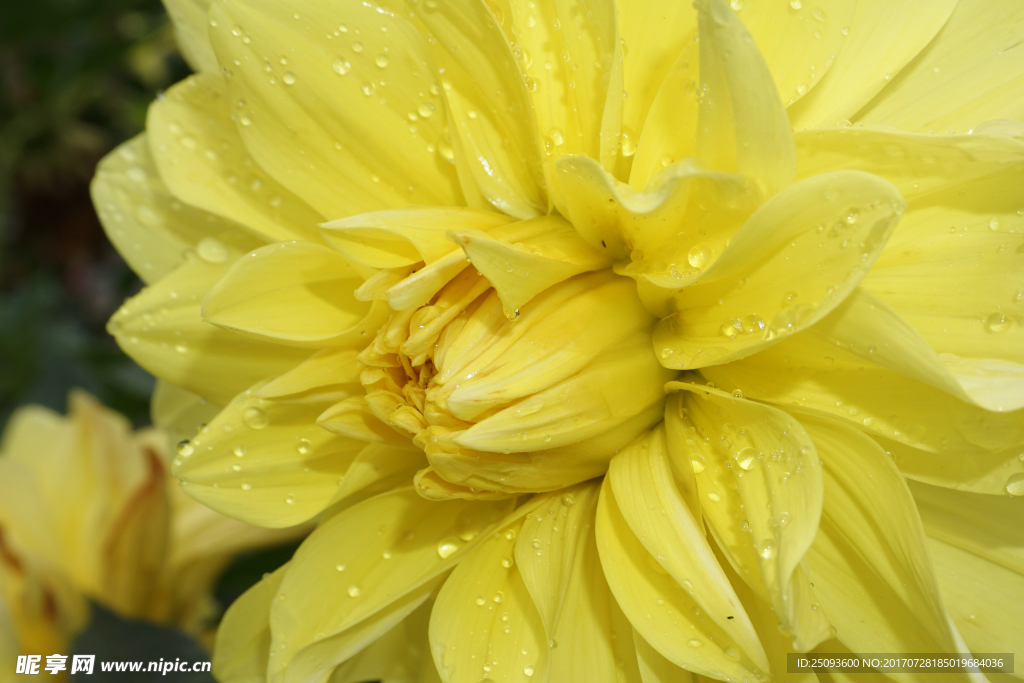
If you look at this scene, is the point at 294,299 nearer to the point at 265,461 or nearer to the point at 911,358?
the point at 265,461

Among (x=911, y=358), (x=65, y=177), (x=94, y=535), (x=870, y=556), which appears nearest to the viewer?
(x=911, y=358)

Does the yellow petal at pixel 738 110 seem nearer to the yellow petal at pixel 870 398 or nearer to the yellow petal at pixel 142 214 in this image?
the yellow petal at pixel 870 398

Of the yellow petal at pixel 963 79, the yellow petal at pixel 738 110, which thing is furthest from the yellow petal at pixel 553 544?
the yellow petal at pixel 963 79

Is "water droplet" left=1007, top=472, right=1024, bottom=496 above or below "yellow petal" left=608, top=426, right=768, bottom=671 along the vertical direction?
above

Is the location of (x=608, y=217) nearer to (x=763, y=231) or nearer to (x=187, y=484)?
(x=763, y=231)

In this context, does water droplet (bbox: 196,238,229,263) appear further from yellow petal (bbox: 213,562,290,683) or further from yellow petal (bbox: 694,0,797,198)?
yellow petal (bbox: 694,0,797,198)

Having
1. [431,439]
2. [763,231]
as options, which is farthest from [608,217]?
[431,439]

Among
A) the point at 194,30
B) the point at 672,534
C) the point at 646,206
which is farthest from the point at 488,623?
the point at 194,30

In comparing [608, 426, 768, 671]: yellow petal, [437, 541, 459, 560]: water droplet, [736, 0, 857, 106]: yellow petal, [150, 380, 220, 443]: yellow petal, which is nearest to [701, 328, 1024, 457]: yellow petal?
[608, 426, 768, 671]: yellow petal
